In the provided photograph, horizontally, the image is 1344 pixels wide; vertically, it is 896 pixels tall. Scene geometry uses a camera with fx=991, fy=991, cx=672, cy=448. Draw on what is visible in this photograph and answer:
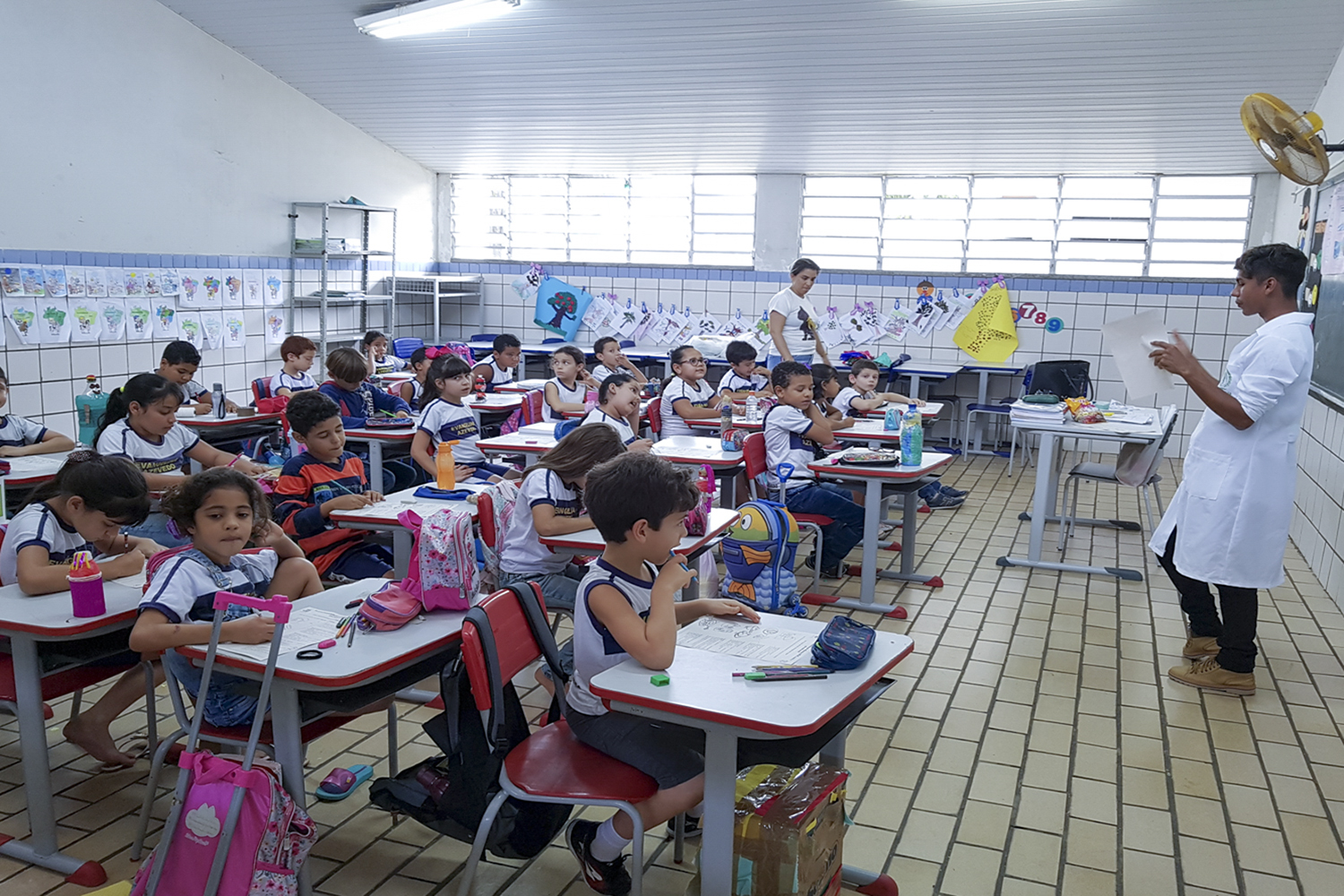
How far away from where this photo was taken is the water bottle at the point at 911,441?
4.68 m

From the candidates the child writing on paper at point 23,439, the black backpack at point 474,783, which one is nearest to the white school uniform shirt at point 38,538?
the black backpack at point 474,783

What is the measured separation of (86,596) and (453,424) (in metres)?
2.75

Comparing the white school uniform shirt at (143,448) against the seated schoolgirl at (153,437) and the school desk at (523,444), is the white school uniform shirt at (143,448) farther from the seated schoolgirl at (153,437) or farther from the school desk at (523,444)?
the school desk at (523,444)

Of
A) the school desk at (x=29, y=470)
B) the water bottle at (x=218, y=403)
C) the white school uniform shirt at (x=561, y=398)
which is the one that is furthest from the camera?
the white school uniform shirt at (x=561, y=398)

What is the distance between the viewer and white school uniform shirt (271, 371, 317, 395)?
6.51 meters

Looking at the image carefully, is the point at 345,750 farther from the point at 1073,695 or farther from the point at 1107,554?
the point at 1107,554

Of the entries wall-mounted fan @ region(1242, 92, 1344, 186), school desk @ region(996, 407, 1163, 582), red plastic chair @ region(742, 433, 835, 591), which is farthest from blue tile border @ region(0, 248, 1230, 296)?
wall-mounted fan @ region(1242, 92, 1344, 186)

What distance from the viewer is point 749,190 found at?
9.86m

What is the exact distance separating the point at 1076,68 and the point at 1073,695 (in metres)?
4.68

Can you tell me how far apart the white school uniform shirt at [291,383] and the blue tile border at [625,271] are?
144 centimetres

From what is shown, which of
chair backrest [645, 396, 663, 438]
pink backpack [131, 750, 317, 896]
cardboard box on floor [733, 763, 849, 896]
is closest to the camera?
pink backpack [131, 750, 317, 896]

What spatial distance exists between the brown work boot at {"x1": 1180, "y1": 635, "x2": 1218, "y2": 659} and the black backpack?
2.93m

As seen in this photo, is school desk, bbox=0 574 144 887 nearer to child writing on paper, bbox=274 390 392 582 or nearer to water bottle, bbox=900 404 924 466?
child writing on paper, bbox=274 390 392 582

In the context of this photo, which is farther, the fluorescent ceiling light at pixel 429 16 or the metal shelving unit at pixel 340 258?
the metal shelving unit at pixel 340 258
